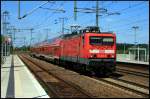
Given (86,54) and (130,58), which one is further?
(130,58)

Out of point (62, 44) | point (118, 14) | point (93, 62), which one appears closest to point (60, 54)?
point (62, 44)

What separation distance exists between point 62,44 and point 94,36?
1506 cm

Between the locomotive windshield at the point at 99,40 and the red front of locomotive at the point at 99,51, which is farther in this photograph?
the locomotive windshield at the point at 99,40

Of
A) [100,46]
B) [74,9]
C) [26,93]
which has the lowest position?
[26,93]

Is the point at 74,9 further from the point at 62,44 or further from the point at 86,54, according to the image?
the point at 86,54

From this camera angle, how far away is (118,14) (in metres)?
48.2

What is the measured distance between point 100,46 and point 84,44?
1140 millimetres

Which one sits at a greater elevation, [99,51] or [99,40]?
[99,40]

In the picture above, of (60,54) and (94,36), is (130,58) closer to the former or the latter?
(60,54)

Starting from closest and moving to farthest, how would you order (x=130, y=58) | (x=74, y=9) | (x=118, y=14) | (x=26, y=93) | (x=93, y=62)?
1. (x=26, y=93)
2. (x=93, y=62)
3. (x=74, y=9)
4. (x=118, y=14)
5. (x=130, y=58)

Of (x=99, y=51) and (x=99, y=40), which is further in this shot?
(x=99, y=40)

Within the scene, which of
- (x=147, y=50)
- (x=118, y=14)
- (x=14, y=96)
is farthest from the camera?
(x=147, y=50)

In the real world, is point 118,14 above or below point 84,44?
above

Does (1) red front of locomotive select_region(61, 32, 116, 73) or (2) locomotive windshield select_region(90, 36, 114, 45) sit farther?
(2) locomotive windshield select_region(90, 36, 114, 45)
